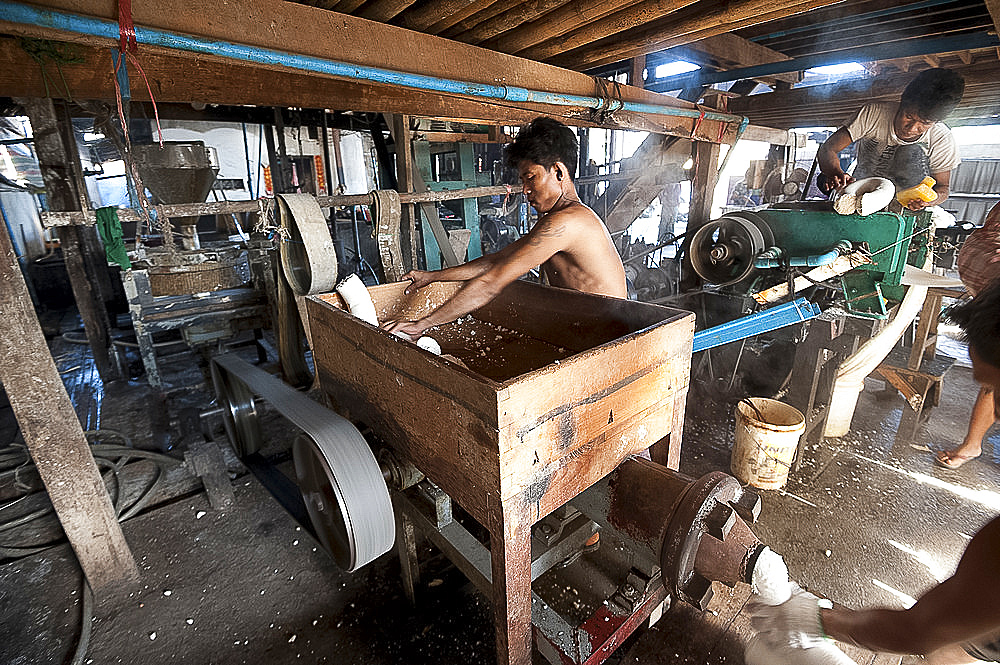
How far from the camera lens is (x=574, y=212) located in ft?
8.29

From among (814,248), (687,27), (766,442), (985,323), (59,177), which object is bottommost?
(766,442)

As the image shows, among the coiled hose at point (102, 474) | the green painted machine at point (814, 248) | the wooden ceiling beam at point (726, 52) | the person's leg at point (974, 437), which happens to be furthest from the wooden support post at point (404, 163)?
the person's leg at point (974, 437)

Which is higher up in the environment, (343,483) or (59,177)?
(59,177)

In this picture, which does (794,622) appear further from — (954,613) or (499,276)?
(499,276)

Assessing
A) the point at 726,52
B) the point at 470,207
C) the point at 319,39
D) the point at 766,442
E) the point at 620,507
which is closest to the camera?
the point at 620,507

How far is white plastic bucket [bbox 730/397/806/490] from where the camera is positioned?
272 cm

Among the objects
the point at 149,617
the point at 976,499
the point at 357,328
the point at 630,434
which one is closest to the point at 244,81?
the point at 357,328

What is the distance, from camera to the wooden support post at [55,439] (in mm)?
1875

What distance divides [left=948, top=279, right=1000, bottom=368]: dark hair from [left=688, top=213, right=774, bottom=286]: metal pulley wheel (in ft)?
8.46

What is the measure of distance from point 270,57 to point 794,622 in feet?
8.51

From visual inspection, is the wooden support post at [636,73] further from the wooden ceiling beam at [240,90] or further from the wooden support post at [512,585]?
the wooden support post at [512,585]

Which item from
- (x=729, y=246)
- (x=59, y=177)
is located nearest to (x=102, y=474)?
(x=59, y=177)

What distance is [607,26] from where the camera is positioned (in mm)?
2084

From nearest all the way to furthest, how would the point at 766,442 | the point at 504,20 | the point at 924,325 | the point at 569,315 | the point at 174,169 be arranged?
1. the point at 504,20
2. the point at 569,315
3. the point at 766,442
4. the point at 174,169
5. the point at 924,325
